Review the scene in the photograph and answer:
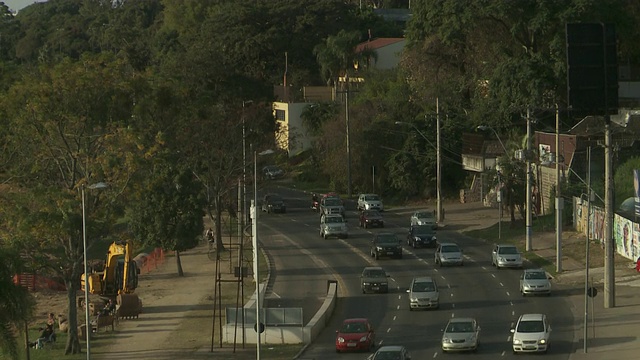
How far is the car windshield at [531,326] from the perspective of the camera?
45.9 meters

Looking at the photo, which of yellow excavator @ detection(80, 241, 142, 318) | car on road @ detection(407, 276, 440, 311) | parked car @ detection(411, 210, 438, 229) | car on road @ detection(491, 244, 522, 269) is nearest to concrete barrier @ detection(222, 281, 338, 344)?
car on road @ detection(407, 276, 440, 311)

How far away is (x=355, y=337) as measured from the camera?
47.6 meters

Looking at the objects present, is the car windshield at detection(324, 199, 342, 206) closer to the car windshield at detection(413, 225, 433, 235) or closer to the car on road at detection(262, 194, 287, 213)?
the car on road at detection(262, 194, 287, 213)

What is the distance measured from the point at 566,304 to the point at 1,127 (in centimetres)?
3264

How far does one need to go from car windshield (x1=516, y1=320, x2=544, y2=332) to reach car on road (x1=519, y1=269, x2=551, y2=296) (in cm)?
1140

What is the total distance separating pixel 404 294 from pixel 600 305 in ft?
33.0

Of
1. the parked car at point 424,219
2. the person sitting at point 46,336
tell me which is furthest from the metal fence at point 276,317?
the parked car at point 424,219

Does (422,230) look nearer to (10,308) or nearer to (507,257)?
(507,257)

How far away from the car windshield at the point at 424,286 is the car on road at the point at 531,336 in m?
9.98

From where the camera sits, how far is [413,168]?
99.4 m

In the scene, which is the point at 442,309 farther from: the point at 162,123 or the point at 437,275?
the point at 162,123

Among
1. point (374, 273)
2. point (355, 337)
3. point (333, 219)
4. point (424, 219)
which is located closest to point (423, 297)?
point (374, 273)

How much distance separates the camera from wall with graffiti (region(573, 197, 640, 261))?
2542 inches

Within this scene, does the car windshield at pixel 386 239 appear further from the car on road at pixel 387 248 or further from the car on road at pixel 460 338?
the car on road at pixel 460 338
